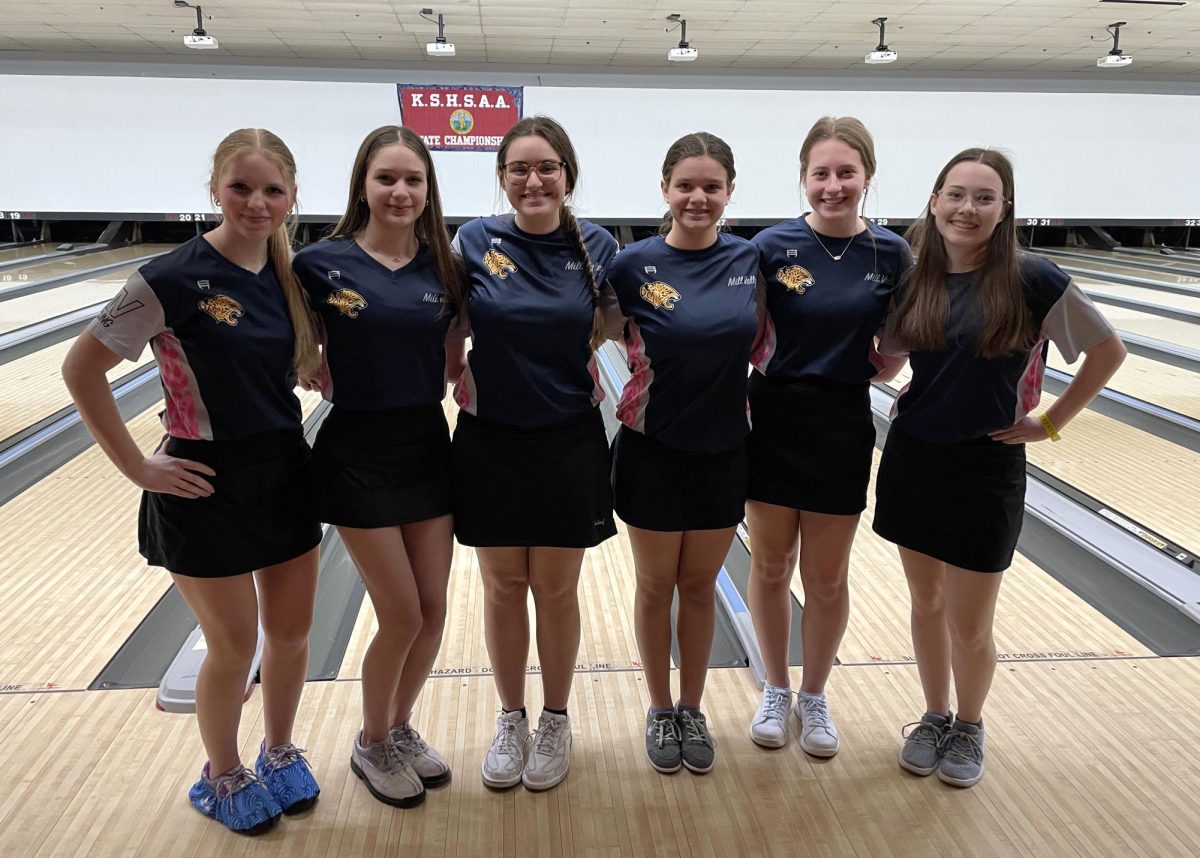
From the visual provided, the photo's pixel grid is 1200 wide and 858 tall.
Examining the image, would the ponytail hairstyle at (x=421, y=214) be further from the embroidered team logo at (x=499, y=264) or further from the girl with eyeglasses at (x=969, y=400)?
the girl with eyeglasses at (x=969, y=400)

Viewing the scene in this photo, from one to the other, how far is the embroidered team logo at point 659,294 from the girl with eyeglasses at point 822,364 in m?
0.23

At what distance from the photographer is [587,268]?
5.29 ft

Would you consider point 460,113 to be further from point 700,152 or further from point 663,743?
point 663,743

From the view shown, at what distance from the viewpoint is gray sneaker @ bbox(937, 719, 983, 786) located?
1727 millimetres

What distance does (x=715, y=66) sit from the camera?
9055 millimetres

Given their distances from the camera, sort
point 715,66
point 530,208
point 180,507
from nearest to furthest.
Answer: point 180,507 → point 530,208 → point 715,66

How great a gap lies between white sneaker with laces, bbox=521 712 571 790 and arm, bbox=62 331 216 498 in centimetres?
82

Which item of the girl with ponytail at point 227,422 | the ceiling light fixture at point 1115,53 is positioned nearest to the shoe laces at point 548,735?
the girl with ponytail at point 227,422

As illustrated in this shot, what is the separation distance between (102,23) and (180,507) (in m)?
7.64

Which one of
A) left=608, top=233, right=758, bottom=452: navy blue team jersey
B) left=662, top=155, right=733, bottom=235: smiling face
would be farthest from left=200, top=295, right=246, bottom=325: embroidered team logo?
left=662, top=155, right=733, bottom=235: smiling face

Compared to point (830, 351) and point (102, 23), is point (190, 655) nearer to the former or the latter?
point (830, 351)

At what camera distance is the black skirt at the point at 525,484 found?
5.28 feet

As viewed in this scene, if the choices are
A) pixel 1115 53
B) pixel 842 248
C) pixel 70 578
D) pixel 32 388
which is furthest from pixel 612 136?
pixel 842 248

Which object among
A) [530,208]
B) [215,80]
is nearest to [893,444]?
[530,208]
